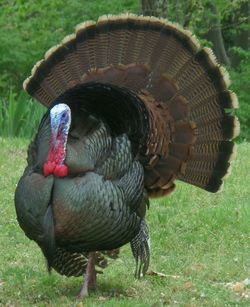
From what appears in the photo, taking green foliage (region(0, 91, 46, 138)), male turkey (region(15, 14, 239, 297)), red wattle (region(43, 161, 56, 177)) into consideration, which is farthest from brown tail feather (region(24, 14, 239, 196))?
green foliage (region(0, 91, 46, 138))

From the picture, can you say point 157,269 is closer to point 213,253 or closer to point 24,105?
point 213,253

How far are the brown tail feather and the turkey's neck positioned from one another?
3.62ft

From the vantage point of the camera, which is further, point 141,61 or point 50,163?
point 141,61

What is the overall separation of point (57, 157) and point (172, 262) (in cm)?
172

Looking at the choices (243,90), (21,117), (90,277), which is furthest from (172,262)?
(243,90)

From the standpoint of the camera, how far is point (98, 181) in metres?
5.07

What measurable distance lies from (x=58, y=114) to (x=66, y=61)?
3.94 feet

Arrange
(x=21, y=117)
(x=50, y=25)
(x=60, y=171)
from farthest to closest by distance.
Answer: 1. (x=50, y=25)
2. (x=21, y=117)
3. (x=60, y=171)

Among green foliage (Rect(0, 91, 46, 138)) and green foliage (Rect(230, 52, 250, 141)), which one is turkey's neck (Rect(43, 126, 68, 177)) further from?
green foliage (Rect(230, 52, 250, 141))

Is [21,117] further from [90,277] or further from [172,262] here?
[90,277]

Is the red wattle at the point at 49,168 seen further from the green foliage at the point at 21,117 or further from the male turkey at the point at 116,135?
the green foliage at the point at 21,117

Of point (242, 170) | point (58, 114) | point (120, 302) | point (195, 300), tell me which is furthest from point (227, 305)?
point (242, 170)

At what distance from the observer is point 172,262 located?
6395mm

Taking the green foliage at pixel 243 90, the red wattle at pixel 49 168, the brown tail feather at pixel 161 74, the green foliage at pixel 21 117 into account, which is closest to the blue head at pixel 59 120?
the red wattle at pixel 49 168
